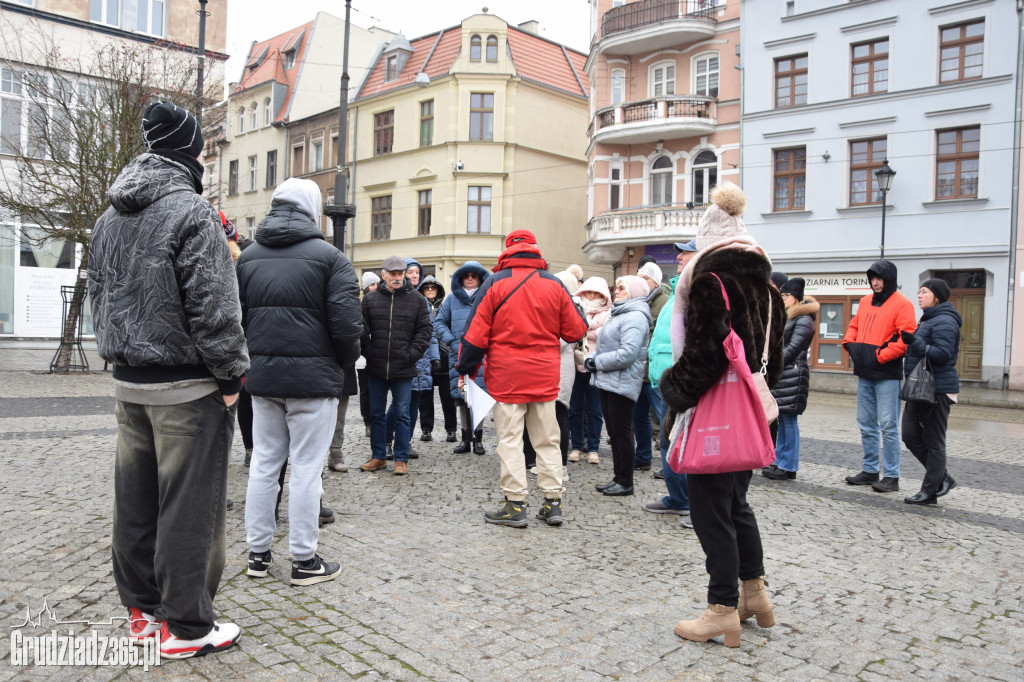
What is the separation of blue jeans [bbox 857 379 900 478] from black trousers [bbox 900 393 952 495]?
0.32 m

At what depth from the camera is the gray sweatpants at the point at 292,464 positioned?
434 centimetres

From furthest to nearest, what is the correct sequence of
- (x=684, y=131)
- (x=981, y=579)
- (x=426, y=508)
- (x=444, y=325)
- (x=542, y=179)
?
(x=542, y=179), (x=684, y=131), (x=444, y=325), (x=426, y=508), (x=981, y=579)

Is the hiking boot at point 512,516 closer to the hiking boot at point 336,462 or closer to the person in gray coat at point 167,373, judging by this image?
the hiking boot at point 336,462

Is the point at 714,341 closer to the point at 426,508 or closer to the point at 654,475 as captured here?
the point at 426,508

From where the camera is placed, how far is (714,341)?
3.69 metres

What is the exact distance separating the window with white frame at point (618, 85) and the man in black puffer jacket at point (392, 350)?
25142mm

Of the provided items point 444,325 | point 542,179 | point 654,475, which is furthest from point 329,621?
point 542,179

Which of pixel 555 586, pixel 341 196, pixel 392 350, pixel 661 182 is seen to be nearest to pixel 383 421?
pixel 392 350

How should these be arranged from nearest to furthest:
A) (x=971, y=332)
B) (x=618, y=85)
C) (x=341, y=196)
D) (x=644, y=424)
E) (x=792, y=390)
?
(x=792, y=390) < (x=644, y=424) < (x=341, y=196) < (x=971, y=332) < (x=618, y=85)

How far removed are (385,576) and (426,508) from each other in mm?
1649

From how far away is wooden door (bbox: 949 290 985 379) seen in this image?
75.4 feet

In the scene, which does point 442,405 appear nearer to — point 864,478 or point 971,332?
point 864,478

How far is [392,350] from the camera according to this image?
7.42 meters

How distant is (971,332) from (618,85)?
1537 cm
